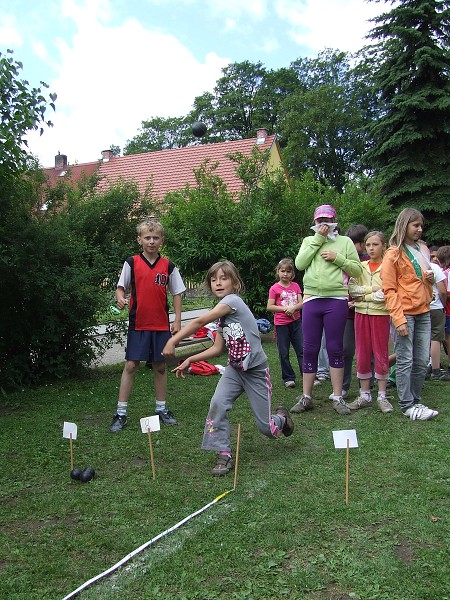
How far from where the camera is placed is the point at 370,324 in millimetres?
6285

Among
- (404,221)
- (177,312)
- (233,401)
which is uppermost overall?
(404,221)

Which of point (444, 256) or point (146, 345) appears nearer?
point (146, 345)

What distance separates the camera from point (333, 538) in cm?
308

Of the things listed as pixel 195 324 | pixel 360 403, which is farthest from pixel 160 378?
pixel 360 403

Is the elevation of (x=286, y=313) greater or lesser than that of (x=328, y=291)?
lesser

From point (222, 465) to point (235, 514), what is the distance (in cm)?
83

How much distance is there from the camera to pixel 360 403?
6.17 m

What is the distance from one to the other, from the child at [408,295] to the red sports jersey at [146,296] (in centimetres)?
223

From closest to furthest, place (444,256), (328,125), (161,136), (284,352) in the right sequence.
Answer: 1. (284,352)
2. (444,256)
3. (328,125)
4. (161,136)

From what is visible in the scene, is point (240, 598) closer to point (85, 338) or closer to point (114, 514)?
point (114, 514)

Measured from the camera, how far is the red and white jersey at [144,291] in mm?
5551

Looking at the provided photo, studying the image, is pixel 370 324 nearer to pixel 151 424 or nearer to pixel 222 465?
pixel 222 465

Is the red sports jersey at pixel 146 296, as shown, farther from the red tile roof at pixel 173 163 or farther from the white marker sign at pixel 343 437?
the red tile roof at pixel 173 163

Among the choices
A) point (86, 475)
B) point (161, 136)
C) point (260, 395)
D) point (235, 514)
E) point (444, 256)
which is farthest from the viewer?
point (161, 136)
